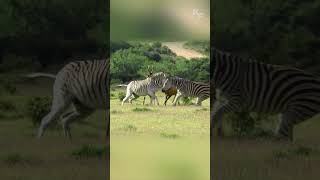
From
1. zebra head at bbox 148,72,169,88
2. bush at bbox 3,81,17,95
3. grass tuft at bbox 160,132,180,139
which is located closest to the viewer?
grass tuft at bbox 160,132,180,139

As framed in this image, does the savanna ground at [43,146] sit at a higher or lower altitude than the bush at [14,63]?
lower

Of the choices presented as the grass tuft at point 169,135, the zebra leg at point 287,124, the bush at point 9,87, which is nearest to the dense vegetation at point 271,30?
the zebra leg at point 287,124

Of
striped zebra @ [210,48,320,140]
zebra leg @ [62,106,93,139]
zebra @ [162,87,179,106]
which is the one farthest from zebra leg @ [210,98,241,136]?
zebra leg @ [62,106,93,139]

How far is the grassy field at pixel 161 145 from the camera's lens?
2.66 metres

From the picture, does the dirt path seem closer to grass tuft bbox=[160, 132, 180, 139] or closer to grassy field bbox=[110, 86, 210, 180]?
grassy field bbox=[110, 86, 210, 180]

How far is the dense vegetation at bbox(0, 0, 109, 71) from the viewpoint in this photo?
113 inches

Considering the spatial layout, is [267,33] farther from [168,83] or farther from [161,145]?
[161,145]

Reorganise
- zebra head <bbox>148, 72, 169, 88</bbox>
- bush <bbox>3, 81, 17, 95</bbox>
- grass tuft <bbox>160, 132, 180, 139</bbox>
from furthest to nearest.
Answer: bush <bbox>3, 81, 17, 95</bbox>, zebra head <bbox>148, 72, 169, 88</bbox>, grass tuft <bbox>160, 132, 180, 139</bbox>

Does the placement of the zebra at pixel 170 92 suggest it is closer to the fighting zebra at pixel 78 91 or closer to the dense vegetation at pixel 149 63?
the dense vegetation at pixel 149 63

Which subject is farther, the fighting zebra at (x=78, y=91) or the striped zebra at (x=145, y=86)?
the fighting zebra at (x=78, y=91)

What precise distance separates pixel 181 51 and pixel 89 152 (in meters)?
0.71

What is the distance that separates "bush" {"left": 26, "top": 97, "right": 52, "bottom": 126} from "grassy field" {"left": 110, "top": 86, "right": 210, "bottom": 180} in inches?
16.0

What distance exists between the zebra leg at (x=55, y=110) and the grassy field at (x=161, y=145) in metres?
0.39

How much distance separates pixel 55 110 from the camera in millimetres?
2949
